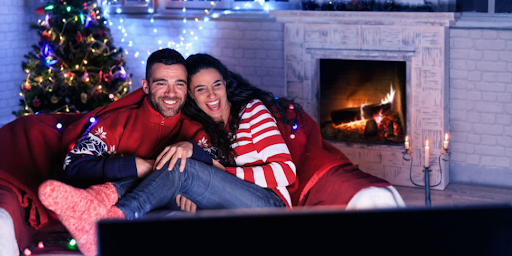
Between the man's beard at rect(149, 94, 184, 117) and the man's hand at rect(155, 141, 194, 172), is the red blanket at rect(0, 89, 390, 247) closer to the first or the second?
the man's beard at rect(149, 94, 184, 117)

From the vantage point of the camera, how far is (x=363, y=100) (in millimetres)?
4148

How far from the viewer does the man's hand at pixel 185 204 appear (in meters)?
2.21

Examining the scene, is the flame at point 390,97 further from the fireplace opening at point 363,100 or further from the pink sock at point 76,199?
the pink sock at point 76,199

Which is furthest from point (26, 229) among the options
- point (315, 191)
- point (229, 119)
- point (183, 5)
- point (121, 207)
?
point (183, 5)

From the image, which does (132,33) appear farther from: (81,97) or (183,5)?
(81,97)

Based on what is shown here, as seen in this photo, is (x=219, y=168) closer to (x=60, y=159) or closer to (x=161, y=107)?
(x=161, y=107)

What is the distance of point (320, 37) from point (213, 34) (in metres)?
1.06

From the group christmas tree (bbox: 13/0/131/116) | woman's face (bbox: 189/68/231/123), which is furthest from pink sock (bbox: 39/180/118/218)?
christmas tree (bbox: 13/0/131/116)

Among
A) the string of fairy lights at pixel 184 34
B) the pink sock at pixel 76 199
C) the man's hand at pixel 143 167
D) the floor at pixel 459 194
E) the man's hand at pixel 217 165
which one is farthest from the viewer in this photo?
the string of fairy lights at pixel 184 34

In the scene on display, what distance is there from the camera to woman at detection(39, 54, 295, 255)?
5.49 ft

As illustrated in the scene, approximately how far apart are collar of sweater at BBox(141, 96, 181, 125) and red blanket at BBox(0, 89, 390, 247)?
0.30 ft

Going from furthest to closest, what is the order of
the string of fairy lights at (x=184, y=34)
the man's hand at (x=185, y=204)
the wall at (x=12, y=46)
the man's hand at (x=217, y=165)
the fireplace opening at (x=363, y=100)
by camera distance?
the wall at (x=12, y=46)
the string of fairy lights at (x=184, y=34)
the fireplace opening at (x=363, y=100)
the man's hand at (x=217, y=165)
the man's hand at (x=185, y=204)

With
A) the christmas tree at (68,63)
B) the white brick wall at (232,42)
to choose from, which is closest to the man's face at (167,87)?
the christmas tree at (68,63)

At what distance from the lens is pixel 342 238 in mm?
632
